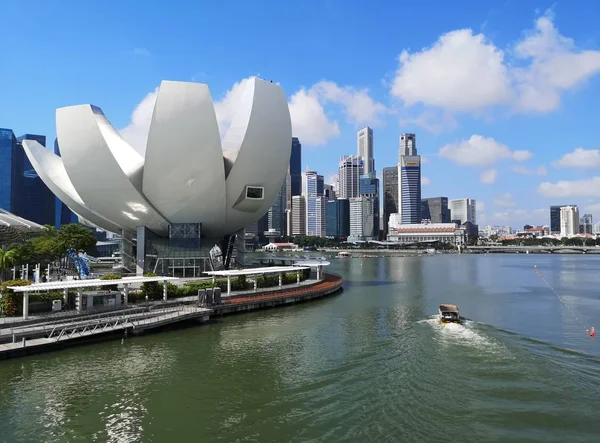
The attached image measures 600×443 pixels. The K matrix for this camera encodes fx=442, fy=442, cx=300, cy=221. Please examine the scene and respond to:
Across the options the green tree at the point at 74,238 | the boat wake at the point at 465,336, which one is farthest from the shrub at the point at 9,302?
the boat wake at the point at 465,336

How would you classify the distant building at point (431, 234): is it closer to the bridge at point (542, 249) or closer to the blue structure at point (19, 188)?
the bridge at point (542, 249)

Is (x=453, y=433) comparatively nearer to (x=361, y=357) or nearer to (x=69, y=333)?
(x=361, y=357)

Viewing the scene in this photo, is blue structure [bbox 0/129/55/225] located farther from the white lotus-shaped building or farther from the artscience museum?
the artscience museum

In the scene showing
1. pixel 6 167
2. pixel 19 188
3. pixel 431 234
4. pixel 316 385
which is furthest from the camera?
pixel 431 234

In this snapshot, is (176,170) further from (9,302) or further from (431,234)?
(431,234)

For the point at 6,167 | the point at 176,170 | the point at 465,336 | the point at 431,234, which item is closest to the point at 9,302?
the point at 176,170

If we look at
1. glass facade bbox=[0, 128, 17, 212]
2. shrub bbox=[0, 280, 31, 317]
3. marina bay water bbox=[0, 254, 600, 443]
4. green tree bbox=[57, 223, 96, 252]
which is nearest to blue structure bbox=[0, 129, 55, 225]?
glass facade bbox=[0, 128, 17, 212]
